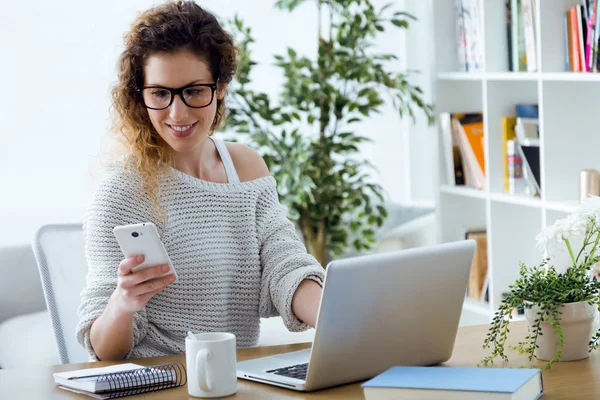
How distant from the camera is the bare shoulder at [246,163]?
190 cm

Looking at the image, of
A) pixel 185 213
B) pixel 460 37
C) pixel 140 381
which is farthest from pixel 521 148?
pixel 140 381

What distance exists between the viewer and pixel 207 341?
116cm

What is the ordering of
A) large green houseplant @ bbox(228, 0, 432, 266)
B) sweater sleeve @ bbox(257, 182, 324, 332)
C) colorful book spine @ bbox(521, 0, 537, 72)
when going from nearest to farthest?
1. sweater sleeve @ bbox(257, 182, 324, 332)
2. colorful book spine @ bbox(521, 0, 537, 72)
3. large green houseplant @ bbox(228, 0, 432, 266)

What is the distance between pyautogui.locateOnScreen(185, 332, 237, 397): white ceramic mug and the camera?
1166mm

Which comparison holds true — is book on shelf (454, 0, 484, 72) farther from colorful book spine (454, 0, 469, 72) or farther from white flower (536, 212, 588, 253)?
white flower (536, 212, 588, 253)

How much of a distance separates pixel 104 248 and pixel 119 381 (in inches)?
16.8

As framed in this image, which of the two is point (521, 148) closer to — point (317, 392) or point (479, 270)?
point (479, 270)

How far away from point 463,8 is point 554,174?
2.98 ft

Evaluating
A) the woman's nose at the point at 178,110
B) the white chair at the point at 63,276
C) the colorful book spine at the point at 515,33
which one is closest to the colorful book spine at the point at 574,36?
the colorful book spine at the point at 515,33

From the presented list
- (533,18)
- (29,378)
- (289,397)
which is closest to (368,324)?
(289,397)

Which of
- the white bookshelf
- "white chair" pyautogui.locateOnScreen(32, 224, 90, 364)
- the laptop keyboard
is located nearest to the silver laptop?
the laptop keyboard

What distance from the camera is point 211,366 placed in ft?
3.84

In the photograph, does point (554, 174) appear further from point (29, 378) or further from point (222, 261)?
point (29, 378)

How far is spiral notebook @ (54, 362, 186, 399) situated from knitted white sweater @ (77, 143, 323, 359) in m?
0.27
